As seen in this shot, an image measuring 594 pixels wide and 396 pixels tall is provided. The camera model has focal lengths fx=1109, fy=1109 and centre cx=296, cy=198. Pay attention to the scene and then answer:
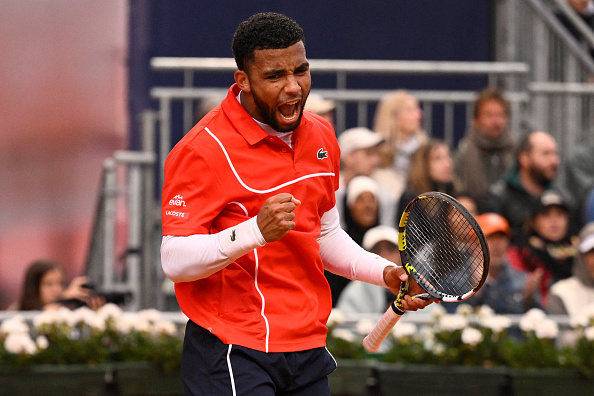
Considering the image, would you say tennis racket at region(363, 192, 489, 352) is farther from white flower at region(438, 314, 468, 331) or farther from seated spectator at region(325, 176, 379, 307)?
seated spectator at region(325, 176, 379, 307)

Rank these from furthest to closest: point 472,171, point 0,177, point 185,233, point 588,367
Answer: point 0,177 < point 472,171 < point 588,367 < point 185,233

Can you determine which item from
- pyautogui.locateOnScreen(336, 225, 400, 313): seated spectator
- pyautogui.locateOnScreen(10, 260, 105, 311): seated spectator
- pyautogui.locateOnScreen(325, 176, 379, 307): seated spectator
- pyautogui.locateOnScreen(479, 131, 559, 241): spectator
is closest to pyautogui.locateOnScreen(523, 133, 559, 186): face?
pyautogui.locateOnScreen(479, 131, 559, 241): spectator

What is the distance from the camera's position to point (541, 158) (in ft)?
23.1

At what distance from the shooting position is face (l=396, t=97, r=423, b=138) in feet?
23.6

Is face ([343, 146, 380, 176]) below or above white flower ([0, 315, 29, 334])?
above

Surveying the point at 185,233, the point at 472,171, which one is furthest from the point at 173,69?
the point at 185,233

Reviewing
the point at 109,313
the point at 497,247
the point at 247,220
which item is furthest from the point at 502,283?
the point at 247,220

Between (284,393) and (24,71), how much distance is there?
16.3 feet

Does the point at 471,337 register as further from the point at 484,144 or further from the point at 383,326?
the point at 383,326

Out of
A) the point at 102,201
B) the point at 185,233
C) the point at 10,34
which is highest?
the point at 10,34

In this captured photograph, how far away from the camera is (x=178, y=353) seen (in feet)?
18.8

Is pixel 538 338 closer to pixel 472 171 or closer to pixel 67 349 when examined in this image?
pixel 472 171

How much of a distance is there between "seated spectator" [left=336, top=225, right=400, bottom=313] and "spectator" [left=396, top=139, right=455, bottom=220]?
57cm

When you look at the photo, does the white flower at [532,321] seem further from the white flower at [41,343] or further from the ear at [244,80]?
the ear at [244,80]
